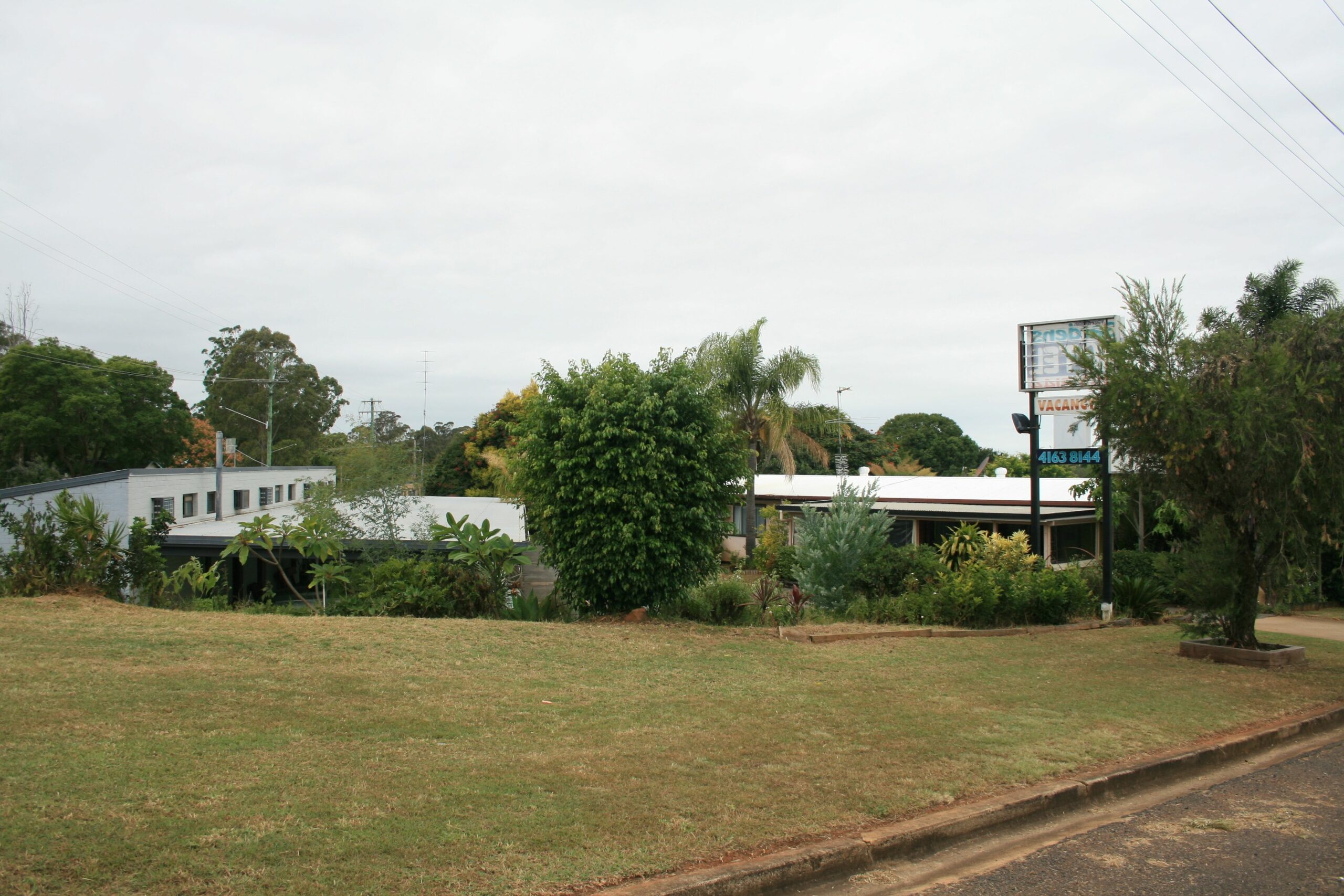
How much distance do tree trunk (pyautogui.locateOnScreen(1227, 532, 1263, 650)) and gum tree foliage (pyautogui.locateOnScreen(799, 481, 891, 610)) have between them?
6.37m

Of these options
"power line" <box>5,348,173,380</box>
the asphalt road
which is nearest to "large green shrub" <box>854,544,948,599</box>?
the asphalt road

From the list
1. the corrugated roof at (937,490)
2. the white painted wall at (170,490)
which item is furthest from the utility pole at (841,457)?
the white painted wall at (170,490)

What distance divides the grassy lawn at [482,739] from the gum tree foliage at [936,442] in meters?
60.7

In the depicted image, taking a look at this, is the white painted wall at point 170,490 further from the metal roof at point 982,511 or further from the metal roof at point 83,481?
the metal roof at point 982,511

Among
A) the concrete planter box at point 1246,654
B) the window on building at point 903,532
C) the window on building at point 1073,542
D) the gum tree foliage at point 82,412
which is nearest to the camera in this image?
the concrete planter box at point 1246,654

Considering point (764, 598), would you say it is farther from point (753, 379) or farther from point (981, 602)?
point (753, 379)

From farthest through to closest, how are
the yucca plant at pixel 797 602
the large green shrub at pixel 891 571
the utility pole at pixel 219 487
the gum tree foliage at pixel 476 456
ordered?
the gum tree foliage at pixel 476 456 → the utility pole at pixel 219 487 → the large green shrub at pixel 891 571 → the yucca plant at pixel 797 602

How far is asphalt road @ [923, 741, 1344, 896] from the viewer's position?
16.3 feet

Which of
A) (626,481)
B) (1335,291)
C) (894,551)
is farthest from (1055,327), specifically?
(1335,291)

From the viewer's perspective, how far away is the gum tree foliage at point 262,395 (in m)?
60.2

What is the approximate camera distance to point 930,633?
44.6 ft

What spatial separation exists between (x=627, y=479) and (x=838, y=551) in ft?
18.4

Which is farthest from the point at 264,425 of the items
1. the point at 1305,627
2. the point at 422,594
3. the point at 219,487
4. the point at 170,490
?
the point at 1305,627

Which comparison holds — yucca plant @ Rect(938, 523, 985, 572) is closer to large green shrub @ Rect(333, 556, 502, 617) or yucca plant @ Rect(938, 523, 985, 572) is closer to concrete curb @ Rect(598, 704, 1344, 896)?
large green shrub @ Rect(333, 556, 502, 617)
